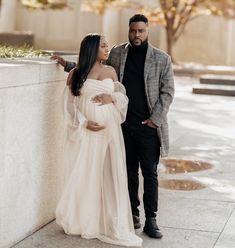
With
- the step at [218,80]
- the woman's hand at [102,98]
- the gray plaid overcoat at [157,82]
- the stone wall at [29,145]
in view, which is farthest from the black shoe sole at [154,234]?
the step at [218,80]

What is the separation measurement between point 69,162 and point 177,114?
30.0ft

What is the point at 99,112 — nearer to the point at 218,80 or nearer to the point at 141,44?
the point at 141,44

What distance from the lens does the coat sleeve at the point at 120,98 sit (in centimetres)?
573

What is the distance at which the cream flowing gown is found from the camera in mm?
5770

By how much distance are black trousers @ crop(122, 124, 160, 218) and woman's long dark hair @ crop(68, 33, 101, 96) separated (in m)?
0.65

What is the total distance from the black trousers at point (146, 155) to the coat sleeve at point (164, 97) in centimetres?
16

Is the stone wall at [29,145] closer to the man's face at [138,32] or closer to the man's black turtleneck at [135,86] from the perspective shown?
the man's black turtleneck at [135,86]

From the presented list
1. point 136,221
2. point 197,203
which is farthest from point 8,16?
point 136,221

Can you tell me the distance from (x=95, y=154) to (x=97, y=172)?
0.16m

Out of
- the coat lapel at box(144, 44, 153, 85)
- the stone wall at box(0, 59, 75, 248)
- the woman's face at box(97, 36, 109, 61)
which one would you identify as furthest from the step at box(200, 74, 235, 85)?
the woman's face at box(97, 36, 109, 61)

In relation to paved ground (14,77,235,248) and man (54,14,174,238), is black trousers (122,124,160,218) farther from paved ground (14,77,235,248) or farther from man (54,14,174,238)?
paved ground (14,77,235,248)

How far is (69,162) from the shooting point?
5934mm

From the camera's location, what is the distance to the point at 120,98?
574 centimetres

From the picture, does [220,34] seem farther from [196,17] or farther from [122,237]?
[122,237]
